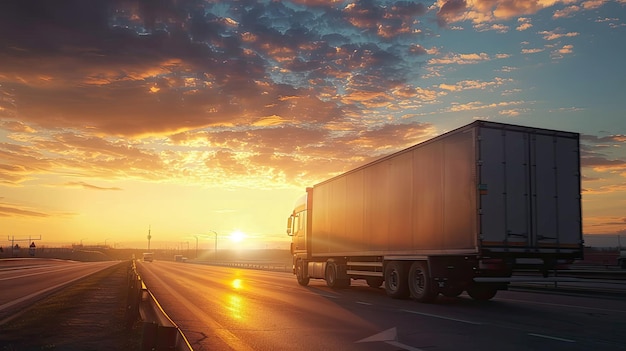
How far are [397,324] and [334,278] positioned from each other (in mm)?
11810

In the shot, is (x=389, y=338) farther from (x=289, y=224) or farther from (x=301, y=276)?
(x=289, y=224)

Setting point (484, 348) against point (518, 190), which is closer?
point (484, 348)

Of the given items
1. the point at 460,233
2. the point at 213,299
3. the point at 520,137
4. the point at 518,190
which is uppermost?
the point at 520,137

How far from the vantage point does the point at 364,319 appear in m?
12.7

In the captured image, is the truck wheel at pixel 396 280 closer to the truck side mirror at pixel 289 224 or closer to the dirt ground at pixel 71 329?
the dirt ground at pixel 71 329

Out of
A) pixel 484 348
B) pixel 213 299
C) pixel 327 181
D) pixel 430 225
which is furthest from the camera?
pixel 327 181

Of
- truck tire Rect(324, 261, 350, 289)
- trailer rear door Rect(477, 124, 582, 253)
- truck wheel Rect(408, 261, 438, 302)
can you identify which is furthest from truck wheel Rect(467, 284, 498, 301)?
truck tire Rect(324, 261, 350, 289)

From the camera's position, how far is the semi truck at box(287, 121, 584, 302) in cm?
1457

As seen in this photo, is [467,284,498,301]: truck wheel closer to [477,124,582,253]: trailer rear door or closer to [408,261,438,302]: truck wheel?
[408,261,438,302]: truck wheel

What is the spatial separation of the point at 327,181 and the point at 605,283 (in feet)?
37.8

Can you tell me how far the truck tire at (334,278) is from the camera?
23203 millimetres

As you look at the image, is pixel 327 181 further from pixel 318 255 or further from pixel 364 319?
pixel 364 319

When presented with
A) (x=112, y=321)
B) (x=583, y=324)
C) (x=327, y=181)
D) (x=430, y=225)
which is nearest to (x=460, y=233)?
(x=430, y=225)

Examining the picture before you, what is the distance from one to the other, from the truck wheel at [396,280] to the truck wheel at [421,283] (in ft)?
1.17
